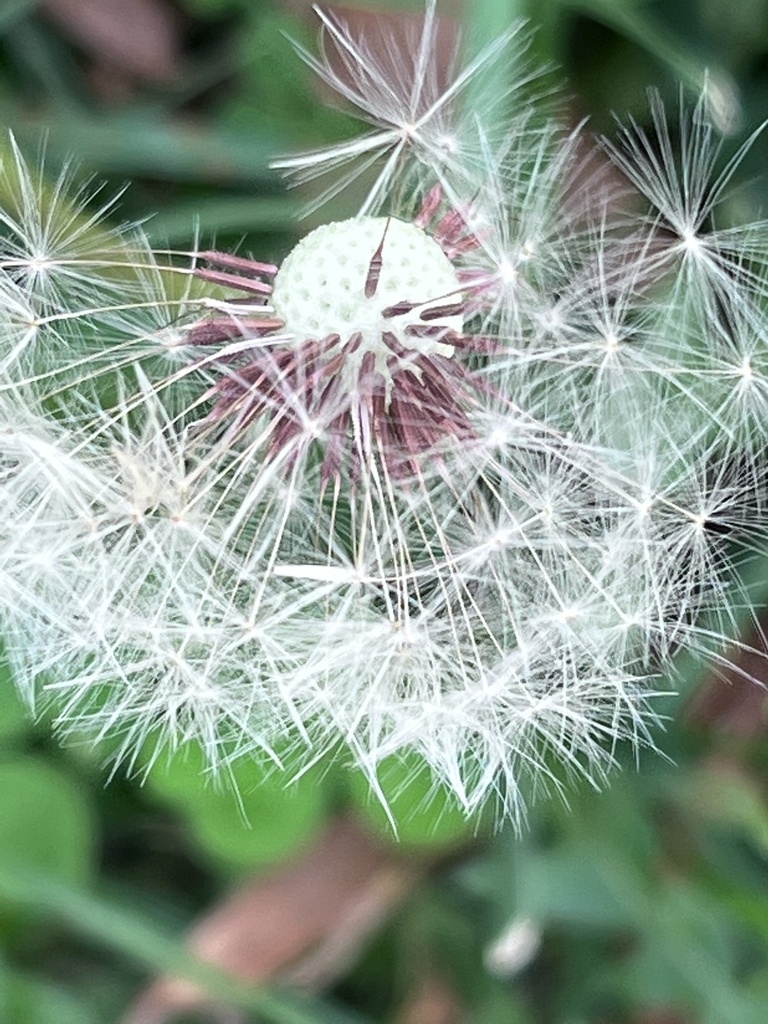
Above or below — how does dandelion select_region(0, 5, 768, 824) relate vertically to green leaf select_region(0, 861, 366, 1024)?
above

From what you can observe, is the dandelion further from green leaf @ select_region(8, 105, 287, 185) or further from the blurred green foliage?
green leaf @ select_region(8, 105, 287, 185)

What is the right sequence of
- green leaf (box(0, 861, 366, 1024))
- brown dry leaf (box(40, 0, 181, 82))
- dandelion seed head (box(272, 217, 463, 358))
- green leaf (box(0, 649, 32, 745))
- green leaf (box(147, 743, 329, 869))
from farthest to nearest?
1. brown dry leaf (box(40, 0, 181, 82))
2. green leaf (box(0, 861, 366, 1024))
3. green leaf (box(147, 743, 329, 869))
4. green leaf (box(0, 649, 32, 745))
5. dandelion seed head (box(272, 217, 463, 358))

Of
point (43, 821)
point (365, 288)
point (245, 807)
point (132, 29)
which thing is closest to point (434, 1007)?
point (245, 807)

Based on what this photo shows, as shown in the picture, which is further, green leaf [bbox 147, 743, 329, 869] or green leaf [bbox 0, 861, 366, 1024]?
green leaf [bbox 0, 861, 366, 1024]

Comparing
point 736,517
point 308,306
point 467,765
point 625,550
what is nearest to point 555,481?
point 625,550

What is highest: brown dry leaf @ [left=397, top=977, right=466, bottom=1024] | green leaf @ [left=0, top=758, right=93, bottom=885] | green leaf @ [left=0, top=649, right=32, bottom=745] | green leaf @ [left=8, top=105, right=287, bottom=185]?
green leaf @ [left=8, top=105, right=287, bottom=185]

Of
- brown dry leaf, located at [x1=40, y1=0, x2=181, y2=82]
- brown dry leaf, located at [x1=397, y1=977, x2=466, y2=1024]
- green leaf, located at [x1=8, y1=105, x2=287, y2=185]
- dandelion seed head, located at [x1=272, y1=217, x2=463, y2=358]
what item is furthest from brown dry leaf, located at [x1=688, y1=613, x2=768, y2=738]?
brown dry leaf, located at [x1=40, y1=0, x2=181, y2=82]

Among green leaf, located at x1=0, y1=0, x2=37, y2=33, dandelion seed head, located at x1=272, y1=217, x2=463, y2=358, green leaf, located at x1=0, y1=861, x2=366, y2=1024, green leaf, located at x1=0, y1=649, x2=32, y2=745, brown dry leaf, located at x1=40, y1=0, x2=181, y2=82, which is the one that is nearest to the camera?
dandelion seed head, located at x1=272, y1=217, x2=463, y2=358
